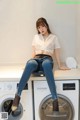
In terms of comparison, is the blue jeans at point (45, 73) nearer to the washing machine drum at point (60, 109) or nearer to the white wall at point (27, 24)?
the washing machine drum at point (60, 109)

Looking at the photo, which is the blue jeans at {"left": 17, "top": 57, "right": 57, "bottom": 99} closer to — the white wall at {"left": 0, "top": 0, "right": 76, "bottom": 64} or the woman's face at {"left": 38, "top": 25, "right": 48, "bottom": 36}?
the woman's face at {"left": 38, "top": 25, "right": 48, "bottom": 36}

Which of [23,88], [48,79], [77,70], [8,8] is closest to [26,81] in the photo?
[23,88]

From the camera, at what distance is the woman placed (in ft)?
7.66

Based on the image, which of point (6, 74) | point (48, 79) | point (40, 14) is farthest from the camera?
point (40, 14)

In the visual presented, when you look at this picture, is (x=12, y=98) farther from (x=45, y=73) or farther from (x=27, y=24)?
(x=27, y=24)

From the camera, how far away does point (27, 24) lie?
3014mm

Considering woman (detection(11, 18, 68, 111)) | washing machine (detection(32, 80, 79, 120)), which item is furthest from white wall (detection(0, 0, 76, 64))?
washing machine (detection(32, 80, 79, 120))

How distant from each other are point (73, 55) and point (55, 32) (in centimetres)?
43

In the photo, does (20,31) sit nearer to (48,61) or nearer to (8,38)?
(8,38)

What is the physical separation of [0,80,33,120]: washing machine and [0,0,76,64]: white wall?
2.41ft

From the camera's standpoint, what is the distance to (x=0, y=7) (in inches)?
118

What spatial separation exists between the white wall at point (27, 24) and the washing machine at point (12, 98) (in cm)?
73

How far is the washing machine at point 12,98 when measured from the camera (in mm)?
2469

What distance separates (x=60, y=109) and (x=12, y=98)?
597 mm
